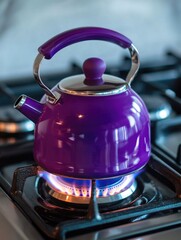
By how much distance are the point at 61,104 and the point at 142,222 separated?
7.4 inches

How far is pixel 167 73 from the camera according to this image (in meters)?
1.34

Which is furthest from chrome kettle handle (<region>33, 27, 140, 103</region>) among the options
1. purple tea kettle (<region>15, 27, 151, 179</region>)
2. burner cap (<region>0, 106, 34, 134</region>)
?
burner cap (<region>0, 106, 34, 134</region>)

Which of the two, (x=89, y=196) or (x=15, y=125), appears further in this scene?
(x=15, y=125)

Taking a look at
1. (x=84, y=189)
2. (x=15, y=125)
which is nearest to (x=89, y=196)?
(x=84, y=189)

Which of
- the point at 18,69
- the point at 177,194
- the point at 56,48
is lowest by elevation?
the point at 177,194

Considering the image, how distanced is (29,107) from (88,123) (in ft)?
0.32

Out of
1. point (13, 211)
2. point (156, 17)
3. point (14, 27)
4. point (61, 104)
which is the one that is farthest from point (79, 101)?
point (156, 17)

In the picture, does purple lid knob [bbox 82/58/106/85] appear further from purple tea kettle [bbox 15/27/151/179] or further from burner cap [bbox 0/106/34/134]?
burner cap [bbox 0/106/34/134]

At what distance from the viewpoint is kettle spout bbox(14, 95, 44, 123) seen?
0.84 metres

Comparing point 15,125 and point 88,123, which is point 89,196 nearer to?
point 88,123

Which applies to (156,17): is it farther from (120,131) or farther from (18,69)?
(120,131)

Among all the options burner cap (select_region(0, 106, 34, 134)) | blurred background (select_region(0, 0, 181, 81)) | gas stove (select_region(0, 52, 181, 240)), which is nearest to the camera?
gas stove (select_region(0, 52, 181, 240))

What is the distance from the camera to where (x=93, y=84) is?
84cm

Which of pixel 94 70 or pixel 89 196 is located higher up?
pixel 94 70
